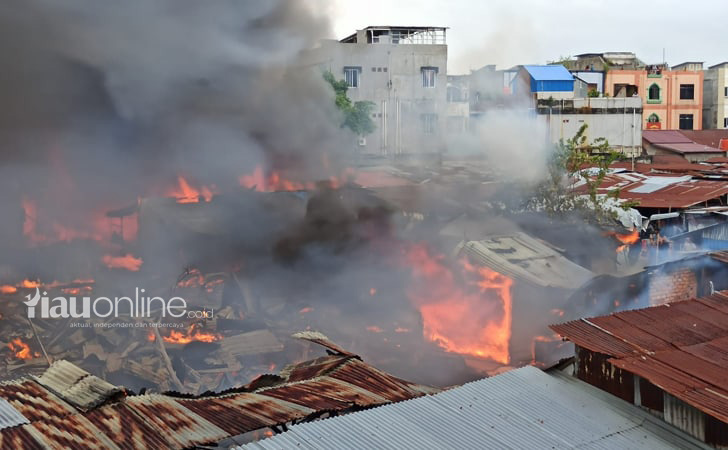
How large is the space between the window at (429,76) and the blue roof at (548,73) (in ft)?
26.4

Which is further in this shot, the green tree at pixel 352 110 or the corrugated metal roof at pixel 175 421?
the green tree at pixel 352 110

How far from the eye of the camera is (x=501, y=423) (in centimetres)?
582

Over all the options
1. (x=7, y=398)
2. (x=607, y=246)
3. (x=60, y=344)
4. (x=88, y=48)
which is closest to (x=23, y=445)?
(x=7, y=398)

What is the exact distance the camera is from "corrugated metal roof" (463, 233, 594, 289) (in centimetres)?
1384

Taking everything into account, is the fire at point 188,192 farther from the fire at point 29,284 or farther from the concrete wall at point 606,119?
the concrete wall at point 606,119

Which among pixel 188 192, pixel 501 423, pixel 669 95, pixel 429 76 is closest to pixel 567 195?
pixel 188 192

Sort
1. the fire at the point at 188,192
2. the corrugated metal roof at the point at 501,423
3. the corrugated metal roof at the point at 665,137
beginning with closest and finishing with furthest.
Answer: the corrugated metal roof at the point at 501,423 < the fire at the point at 188,192 < the corrugated metal roof at the point at 665,137

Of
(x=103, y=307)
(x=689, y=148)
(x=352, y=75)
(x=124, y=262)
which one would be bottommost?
(x=103, y=307)

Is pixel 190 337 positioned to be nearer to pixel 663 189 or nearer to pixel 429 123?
pixel 663 189

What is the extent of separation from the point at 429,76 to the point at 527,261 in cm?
1422

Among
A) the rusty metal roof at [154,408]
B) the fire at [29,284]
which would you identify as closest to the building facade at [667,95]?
the fire at [29,284]

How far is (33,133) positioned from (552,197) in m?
12.0

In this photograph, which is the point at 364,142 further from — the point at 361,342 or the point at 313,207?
the point at 361,342

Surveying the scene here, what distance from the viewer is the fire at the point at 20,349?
37.1 ft
